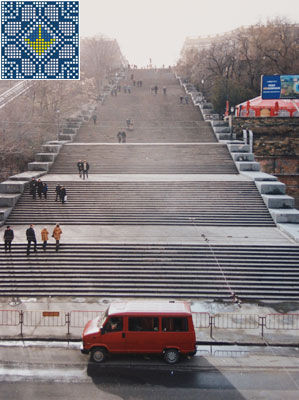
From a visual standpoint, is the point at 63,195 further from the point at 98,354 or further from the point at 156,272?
the point at 98,354

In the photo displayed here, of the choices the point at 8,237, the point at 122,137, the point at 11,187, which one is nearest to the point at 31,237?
the point at 8,237

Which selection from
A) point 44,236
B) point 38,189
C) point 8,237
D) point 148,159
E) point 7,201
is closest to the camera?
point 8,237

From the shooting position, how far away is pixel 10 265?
1739cm

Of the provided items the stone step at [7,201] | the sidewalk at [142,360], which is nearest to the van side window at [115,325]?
the sidewalk at [142,360]

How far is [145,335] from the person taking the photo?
36.6 ft

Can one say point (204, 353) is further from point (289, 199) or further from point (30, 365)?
point (289, 199)

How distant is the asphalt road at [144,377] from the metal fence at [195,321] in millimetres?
1167

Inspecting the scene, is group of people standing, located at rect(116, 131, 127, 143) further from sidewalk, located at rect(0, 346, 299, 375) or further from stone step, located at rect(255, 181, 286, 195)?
sidewalk, located at rect(0, 346, 299, 375)

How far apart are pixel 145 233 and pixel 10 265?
250 inches

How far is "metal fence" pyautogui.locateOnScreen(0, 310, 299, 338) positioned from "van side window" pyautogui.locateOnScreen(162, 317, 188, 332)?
1798 mm

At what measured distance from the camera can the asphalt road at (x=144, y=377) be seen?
9656 millimetres

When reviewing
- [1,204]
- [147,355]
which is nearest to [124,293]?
[147,355]

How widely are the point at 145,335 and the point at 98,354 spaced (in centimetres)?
134

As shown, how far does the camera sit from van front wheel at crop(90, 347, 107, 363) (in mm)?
11188
